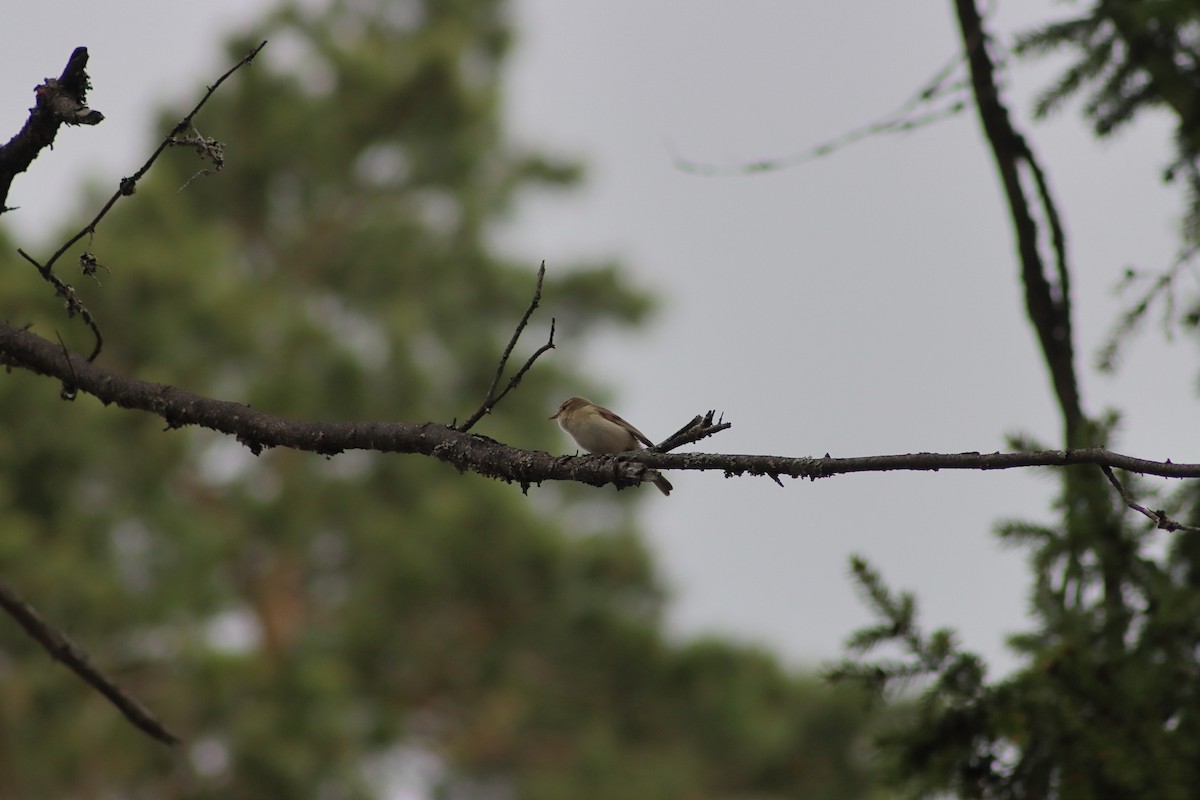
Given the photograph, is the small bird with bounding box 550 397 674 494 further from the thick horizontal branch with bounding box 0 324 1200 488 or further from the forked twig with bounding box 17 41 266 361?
the forked twig with bounding box 17 41 266 361

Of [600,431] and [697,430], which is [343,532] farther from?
[697,430]

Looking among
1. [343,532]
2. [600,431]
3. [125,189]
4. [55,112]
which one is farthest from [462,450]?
[343,532]

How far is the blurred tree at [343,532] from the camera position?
10.7 meters

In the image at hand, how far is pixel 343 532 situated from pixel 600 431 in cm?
1167

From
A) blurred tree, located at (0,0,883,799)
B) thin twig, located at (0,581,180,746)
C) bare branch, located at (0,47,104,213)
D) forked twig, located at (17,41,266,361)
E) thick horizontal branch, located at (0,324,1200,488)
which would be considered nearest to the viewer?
thick horizontal branch, located at (0,324,1200,488)

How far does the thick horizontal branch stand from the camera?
1.81 m

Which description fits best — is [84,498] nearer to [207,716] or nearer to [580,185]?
[207,716]

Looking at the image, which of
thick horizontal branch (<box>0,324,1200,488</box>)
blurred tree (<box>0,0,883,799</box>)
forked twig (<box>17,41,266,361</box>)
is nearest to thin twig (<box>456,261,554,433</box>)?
thick horizontal branch (<box>0,324,1200,488</box>)

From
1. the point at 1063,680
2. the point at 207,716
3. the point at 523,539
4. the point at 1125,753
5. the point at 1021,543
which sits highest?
the point at 523,539

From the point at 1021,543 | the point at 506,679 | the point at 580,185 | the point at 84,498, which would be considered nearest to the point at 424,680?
the point at 506,679

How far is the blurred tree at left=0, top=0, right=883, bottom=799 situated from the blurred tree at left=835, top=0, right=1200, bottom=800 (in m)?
7.23

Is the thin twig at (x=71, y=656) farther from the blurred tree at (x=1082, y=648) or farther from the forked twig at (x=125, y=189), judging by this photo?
the blurred tree at (x=1082, y=648)

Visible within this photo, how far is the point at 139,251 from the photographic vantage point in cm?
1237

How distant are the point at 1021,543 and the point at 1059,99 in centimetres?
153
